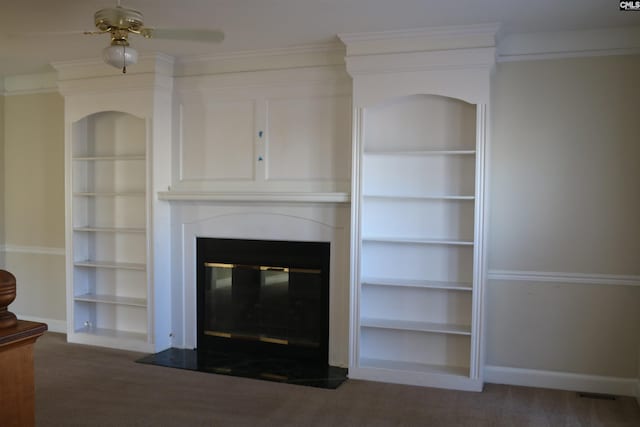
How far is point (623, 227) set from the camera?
13.7 ft

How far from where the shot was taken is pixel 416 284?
14.5ft

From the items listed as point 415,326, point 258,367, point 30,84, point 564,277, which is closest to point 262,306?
point 258,367

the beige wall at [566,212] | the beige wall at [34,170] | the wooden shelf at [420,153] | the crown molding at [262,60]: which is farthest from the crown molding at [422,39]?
the beige wall at [34,170]

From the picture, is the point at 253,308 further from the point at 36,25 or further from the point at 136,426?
the point at 36,25

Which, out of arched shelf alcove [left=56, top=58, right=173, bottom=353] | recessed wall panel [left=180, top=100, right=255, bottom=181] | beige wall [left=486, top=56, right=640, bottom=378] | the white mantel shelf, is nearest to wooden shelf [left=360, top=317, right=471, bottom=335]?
beige wall [left=486, top=56, right=640, bottom=378]

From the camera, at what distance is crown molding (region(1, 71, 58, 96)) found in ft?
19.2

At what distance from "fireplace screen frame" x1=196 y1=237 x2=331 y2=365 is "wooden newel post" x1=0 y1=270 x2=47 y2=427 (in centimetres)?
338

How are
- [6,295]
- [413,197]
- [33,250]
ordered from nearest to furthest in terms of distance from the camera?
[6,295] < [413,197] < [33,250]

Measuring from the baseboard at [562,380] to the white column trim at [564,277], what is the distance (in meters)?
0.70

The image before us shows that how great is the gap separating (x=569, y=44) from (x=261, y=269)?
3.04 metres

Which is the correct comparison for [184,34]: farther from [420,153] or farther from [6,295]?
[420,153]

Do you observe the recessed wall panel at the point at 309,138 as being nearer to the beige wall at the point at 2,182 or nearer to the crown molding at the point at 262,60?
the crown molding at the point at 262,60

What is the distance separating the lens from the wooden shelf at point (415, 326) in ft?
14.3

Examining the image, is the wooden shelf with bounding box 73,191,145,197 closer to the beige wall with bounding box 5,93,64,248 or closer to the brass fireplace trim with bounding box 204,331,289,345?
the beige wall with bounding box 5,93,64,248
